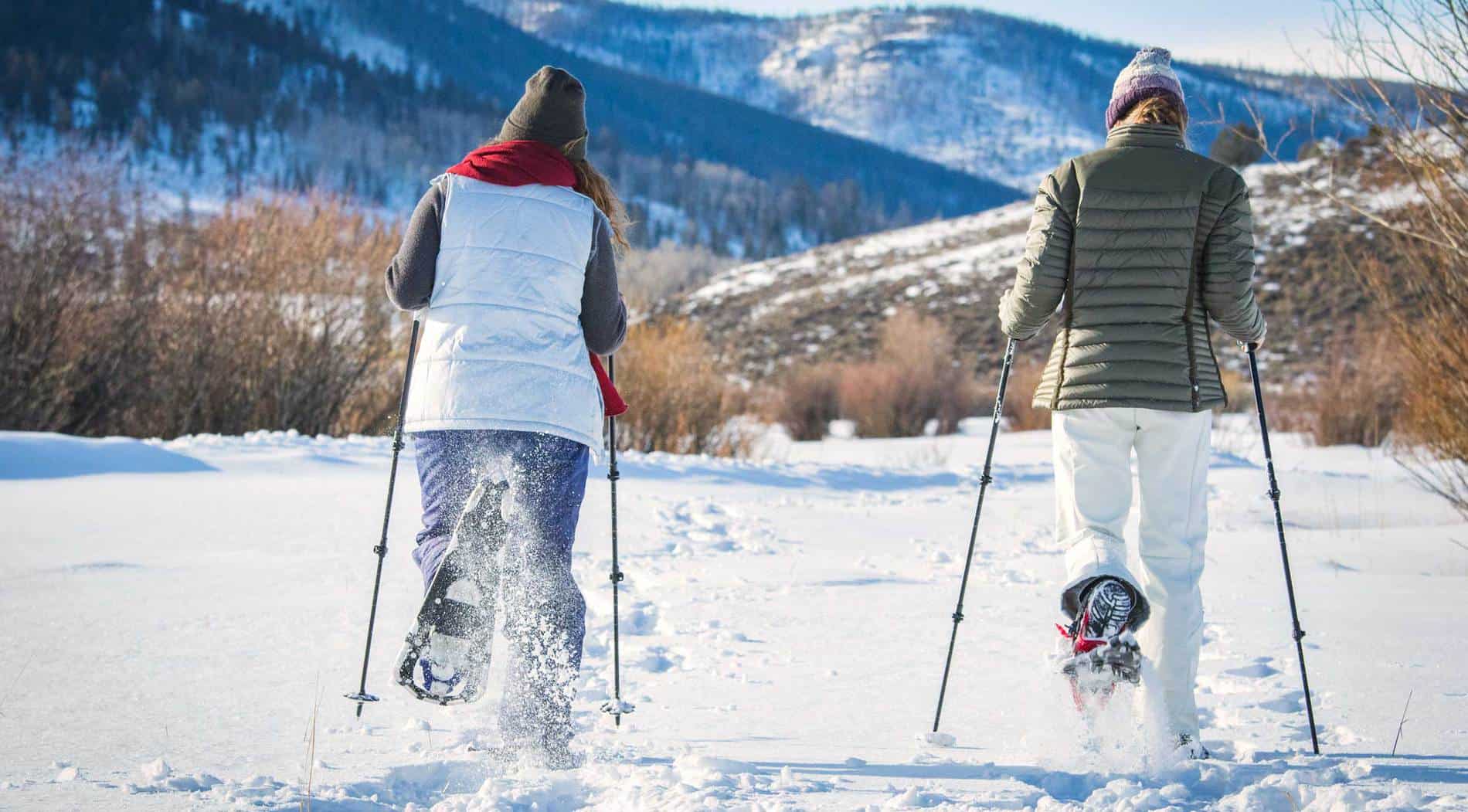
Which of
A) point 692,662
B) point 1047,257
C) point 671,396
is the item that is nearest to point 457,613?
point 692,662

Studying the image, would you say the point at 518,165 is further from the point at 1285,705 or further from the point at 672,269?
the point at 672,269

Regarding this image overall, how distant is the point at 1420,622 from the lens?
4270mm

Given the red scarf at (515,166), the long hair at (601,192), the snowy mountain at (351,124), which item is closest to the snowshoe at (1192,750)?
the long hair at (601,192)

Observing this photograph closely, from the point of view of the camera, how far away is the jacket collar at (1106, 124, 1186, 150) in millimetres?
2975

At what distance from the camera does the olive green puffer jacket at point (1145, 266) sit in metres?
2.92

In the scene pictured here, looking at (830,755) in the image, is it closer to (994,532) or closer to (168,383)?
(994,532)

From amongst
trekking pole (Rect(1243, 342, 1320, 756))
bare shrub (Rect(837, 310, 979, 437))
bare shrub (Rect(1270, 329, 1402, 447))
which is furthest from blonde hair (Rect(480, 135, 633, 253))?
bare shrub (Rect(837, 310, 979, 437))

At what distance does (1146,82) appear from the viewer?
301 centimetres

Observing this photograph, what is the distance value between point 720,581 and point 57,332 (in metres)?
6.90

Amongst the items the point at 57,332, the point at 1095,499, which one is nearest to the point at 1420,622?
the point at 1095,499

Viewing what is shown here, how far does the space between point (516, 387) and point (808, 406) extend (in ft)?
51.1

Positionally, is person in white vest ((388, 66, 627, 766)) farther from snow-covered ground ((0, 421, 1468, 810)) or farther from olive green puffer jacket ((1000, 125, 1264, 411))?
olive green puffer jacket ((1000, 125, 1264, 411))

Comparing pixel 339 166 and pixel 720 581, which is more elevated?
pixel 339 166

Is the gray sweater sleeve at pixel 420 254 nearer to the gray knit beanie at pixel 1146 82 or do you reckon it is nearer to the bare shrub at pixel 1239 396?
the gray knit beanie at pixel 1146 82
